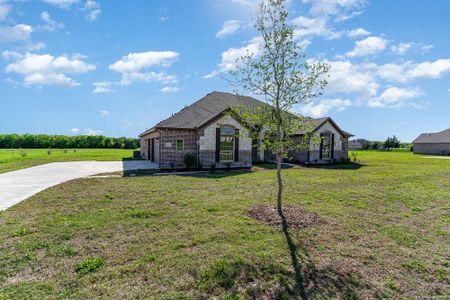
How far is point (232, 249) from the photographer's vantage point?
5027mm

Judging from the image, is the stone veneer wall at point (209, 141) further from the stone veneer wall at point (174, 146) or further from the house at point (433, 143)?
the house at point (433, 143)

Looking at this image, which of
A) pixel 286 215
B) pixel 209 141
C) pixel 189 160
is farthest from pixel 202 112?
pixel 286 215

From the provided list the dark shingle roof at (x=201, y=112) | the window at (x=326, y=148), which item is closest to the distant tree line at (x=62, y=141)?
the dark shingle roof at (x=201, y=112)

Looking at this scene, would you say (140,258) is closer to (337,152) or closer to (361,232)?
(361,232)

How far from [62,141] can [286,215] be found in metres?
64.5

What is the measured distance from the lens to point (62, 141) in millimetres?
59125

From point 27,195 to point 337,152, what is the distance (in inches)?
973

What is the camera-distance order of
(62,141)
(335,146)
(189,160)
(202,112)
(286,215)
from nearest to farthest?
(286,215), (189,160), (202,112), (335,146), (62,141)

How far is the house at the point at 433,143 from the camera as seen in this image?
50.2 m

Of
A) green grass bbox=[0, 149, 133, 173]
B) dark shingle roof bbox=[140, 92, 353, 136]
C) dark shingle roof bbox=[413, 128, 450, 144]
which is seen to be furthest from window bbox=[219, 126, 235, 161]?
dark shingle roof bbox=[413, 128, 450, 144]

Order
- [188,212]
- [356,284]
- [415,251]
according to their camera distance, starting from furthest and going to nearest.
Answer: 1. [188,212]
2. [415,251]
3. [356,284]

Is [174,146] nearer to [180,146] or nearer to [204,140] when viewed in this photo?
[180,146]

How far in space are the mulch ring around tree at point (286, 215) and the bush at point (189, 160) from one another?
10.8 meters

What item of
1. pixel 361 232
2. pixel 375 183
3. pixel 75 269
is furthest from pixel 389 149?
pixel 75 269
